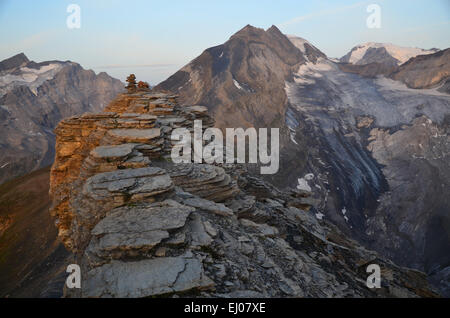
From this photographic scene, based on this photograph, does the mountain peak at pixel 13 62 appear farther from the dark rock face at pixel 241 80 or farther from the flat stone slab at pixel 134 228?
the flat stone slab at pixel 134 228

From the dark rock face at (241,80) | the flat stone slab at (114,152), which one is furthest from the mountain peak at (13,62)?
the flat stone slab at (114,152)

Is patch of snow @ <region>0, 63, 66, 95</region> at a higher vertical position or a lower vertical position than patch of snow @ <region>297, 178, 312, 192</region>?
higher

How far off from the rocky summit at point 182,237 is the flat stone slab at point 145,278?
0.9 inches

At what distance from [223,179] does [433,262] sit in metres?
48.7

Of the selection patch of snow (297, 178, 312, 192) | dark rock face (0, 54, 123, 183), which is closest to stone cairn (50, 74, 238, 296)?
patch of snow (297, 178, 312, 192)

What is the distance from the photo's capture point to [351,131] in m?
78.8

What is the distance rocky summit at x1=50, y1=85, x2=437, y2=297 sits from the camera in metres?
6.02

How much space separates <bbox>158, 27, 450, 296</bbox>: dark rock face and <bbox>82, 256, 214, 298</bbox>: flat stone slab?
1528 inches

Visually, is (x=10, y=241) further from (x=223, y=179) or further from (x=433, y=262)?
(x=433, y=262)

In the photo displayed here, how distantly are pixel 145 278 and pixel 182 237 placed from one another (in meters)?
1.52

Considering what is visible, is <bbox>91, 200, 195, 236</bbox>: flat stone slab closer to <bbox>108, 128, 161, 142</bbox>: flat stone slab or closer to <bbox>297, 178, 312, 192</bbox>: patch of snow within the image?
<bbox>108, 128, 161, 142</bbox>: flat stone slab

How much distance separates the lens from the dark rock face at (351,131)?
51.8 m

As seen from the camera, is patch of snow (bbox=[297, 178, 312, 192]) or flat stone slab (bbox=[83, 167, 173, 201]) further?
patch of snow (bbox=[297, 178, 312, 192])

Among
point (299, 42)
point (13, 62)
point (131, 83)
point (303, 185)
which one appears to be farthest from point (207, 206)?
point (13, 62)
